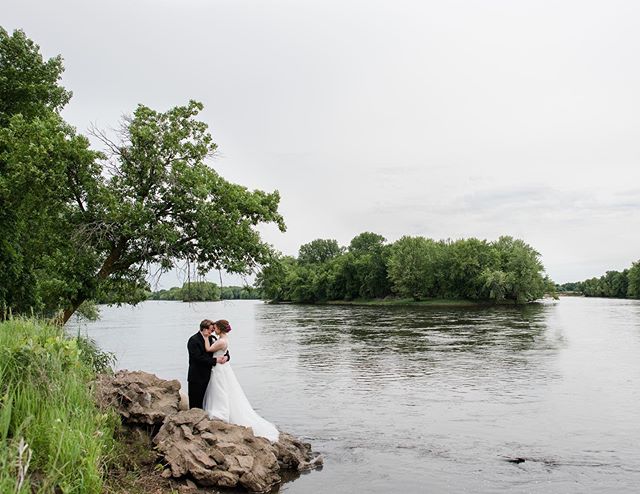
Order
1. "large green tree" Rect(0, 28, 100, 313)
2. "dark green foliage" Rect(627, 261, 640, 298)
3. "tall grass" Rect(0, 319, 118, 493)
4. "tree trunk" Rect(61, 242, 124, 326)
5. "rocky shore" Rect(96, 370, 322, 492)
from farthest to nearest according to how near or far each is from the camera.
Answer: "dark green foliage" Rect(627, 261, 640, 298), "tree trunk" Rect(61, 242, 124, 326), "large green tree" Rect(0, 28, 100, 313), "rocky shore" Rect(96, 370, 322, 492), "tall grass" Rect(0, 319, 118, 493)

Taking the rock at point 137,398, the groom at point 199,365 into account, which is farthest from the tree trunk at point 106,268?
the groom at point 199,365

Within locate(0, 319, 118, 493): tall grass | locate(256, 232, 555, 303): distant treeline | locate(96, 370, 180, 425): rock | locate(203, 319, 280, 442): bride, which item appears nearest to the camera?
locate(0, 319, 118, 493): tall grass

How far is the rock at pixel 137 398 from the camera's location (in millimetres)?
11009

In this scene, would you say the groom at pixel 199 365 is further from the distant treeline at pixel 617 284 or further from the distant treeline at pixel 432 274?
the distant treeline at pixel 617 284

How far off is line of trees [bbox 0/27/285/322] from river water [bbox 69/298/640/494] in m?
2.99

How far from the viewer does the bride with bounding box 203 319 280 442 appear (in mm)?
12141

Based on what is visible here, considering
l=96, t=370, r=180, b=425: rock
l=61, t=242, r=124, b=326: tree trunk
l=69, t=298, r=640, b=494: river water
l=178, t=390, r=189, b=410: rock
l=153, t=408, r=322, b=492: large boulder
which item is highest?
l=61, t=242, r=124, b=326: tree trunk

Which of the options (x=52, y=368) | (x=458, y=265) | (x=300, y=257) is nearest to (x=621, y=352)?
(x=52, y=368)

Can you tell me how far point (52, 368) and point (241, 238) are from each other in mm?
11708

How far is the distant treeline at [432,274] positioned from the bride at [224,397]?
88.9 m

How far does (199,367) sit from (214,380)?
16.8 inches

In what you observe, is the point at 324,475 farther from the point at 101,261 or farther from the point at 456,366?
the point at 456,366

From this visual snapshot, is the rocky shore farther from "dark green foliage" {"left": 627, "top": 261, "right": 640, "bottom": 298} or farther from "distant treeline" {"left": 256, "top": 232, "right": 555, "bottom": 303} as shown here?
"dark green foliage" {"left": 627, "top": 261, "right": 640, "bottom": 298}

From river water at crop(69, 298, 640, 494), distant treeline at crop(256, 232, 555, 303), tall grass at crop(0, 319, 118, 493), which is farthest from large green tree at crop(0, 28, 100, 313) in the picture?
distant treeline at crop(256, 232, 555, 303)
